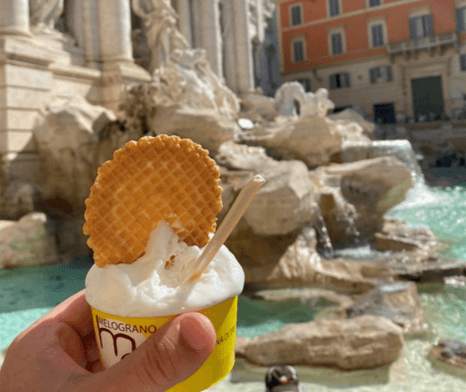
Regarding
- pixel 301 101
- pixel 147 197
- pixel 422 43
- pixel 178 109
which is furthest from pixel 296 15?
pixel 147 197

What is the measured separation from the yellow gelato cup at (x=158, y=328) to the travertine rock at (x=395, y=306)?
3.72 m

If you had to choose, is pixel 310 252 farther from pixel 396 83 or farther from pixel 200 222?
pixel 396 83

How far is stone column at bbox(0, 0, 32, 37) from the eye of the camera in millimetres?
9336

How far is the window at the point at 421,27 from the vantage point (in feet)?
89.1

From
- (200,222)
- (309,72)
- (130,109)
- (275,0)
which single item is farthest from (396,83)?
(200,222)

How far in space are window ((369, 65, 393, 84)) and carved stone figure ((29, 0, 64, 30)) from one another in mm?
22488

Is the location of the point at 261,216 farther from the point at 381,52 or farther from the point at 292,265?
the point at 381,52

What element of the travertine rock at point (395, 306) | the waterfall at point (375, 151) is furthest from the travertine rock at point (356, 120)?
the travertine rock at point (395, 306)

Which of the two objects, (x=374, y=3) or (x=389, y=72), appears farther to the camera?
(x=374, y=3)

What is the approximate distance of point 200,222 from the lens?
1.35 m

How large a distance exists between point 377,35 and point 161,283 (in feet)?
103

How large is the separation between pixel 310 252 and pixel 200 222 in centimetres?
544

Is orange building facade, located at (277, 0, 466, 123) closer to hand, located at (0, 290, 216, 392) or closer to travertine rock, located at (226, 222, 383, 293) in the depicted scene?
travertine rock, located at (226, 222, 383, 293)

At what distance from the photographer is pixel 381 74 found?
2864 centimetres
